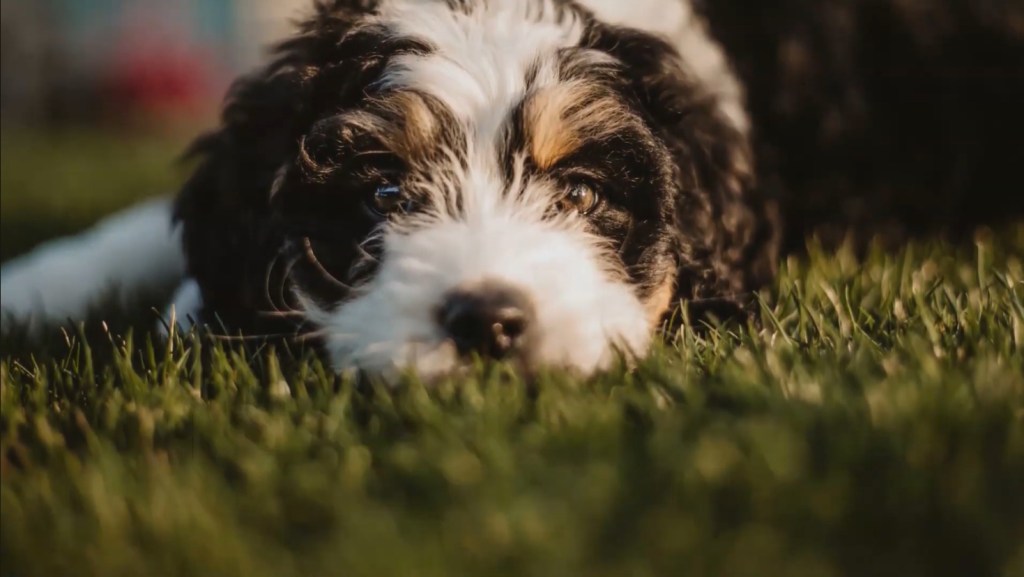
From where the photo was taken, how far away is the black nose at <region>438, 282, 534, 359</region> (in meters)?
2.41

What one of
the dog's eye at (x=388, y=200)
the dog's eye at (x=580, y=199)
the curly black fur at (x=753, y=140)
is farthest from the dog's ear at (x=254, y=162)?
the dog's eye at (x=580, y=199)

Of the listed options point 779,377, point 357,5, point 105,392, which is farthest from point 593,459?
point 357,5

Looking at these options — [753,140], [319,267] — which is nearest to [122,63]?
[753,140]

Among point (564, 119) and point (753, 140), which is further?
point (753, 140)

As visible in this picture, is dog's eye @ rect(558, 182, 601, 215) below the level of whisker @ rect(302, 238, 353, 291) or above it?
above

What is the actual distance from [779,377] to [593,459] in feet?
1.69

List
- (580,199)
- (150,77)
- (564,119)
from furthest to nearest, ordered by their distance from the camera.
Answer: (150,77) → (580,199) → (564,119)

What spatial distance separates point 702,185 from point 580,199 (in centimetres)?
48

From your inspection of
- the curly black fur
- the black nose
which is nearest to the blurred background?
the curly black fur

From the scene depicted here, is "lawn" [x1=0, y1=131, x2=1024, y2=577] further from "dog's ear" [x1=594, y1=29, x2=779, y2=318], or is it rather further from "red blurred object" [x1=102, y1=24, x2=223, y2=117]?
"red blurred object" [x1=102, y1=24, x2=223, y2=117]

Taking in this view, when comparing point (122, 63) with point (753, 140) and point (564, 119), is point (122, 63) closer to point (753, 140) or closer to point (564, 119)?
point (753, 140)

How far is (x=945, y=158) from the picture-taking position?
438 centimetres

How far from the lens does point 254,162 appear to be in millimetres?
3148

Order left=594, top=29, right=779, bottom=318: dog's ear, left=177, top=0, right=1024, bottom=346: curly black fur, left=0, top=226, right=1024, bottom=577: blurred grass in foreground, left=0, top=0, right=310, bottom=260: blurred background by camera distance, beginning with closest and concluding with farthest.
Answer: left=0, top=226, right=1024, bottom=577: blurred grass in foreground, left=177, top=0, right=1024, bottom=346: curly black fur, left=594, top=29, right=779, bottom=318: dog's ear, left=0, top=0, right=310, bottom=260: blurred background
